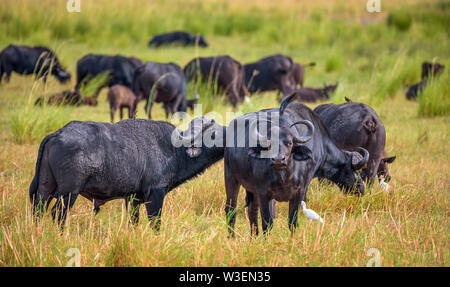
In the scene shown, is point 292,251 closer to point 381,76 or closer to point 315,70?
point 381,76

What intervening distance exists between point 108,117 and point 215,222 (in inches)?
295

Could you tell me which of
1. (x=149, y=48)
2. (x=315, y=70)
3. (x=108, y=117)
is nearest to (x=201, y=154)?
(x=108, y=117)

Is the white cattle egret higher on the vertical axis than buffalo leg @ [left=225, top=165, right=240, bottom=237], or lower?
lower

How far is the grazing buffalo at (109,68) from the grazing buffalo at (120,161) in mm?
9058

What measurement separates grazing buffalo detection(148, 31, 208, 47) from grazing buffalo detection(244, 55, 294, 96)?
7.19 m

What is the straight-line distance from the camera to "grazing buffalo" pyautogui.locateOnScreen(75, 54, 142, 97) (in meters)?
14.5

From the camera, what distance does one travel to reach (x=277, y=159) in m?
4.33

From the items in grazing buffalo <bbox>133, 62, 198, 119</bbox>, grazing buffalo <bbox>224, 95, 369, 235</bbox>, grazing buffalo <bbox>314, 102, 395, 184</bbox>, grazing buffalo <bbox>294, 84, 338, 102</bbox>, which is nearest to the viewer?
grazing buffalo <bbox>224, 95, 369, 235</bbox>

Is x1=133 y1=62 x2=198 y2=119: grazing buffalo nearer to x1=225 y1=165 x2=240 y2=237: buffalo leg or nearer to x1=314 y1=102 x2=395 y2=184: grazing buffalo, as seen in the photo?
x1=314 y1=102 x2=395 y2=184: grazing buffalo

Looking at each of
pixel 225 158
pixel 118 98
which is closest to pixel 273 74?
pixel 118 98

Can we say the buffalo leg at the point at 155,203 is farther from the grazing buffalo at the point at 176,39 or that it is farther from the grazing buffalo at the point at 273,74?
the grazing buffalo at the point at 176,39

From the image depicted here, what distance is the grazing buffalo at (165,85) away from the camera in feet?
39.0

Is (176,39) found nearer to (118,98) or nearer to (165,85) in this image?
(165,85)

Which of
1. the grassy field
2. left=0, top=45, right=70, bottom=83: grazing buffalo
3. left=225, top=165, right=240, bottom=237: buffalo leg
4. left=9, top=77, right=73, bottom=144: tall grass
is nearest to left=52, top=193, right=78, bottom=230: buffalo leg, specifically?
the grassy field
